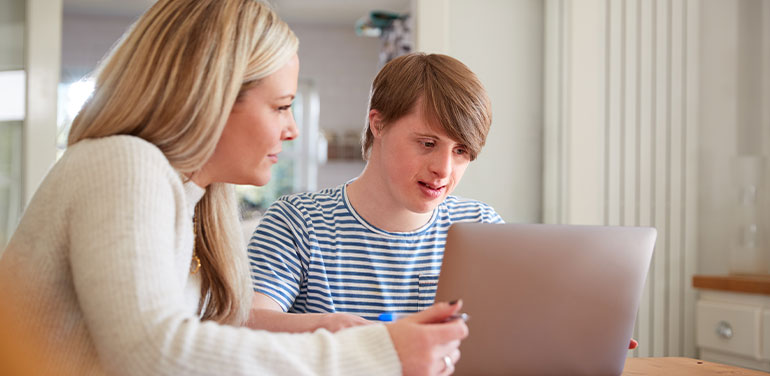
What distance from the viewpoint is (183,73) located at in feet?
2.65

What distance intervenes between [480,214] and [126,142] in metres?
0.92

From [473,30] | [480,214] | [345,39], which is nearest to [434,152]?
[480,214]

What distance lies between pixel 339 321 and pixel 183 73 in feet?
1.37

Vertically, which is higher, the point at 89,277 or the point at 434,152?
the point at 434,152

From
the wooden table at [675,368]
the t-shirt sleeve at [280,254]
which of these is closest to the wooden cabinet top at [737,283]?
the wooden table at [675,368]

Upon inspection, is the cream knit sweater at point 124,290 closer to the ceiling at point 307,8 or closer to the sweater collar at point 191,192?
the sweater collar at point 191,192

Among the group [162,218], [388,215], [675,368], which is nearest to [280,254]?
[388,215]

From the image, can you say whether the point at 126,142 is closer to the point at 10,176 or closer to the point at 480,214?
the point at 480,214

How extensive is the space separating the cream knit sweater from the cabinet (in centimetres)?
167

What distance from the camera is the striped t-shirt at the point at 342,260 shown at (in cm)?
131

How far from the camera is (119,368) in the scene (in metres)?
0.67

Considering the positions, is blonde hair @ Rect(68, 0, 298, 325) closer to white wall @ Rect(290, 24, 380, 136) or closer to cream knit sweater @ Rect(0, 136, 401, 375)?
cream knit sweater @ Rect(0, 136, 401, 375)

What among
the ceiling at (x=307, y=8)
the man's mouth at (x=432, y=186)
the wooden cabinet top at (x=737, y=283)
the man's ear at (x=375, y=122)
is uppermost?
the ceiling at (x=307, y=8)

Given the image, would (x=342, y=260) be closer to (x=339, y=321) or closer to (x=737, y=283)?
(x=339, y=321)
